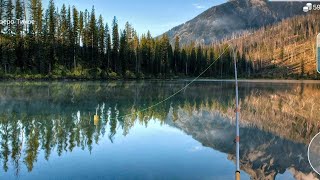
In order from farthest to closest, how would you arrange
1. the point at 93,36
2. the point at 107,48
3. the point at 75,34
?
the point at 107,48 → the point at 93,36 → the point at 75,34

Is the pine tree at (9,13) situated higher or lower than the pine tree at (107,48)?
higher

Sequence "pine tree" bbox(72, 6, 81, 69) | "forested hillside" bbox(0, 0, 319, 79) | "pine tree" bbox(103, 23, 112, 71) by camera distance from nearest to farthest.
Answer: "forested hillside" bbox(0, 0, 319, 79)
"pine tree" bbox(72, 6, 81, 69)
"pine tree" bbox(103, 23, 112, 71)

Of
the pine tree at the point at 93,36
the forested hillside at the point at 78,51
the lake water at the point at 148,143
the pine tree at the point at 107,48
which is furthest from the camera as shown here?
the pine tree at the point at 107,48

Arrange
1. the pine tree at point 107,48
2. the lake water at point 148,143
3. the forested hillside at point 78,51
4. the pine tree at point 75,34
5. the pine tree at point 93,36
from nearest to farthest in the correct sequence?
the lake water at point 148,143 → the forested hillside at point 78,51 → the pine tree at point 75,34 → the pine tree at point 93,36 → the pine tree at point 107,48

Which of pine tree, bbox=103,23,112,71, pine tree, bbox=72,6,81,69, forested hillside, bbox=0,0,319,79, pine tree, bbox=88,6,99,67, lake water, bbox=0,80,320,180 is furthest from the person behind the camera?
pine tree, bbox=103,23,112,71

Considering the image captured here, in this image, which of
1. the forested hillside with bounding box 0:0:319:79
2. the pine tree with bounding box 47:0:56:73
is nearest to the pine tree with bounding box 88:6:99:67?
the forested hillside with bounding box 0:0:319:79

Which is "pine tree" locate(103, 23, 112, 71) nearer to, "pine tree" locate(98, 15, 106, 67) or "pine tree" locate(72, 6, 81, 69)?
"pine tree" locate(98, 15, 106, 67)

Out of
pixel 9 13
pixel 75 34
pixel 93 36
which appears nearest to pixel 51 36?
pixel 75 34

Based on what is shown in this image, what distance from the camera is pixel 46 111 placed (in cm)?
2562

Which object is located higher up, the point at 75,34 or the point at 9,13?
the point at 9,13

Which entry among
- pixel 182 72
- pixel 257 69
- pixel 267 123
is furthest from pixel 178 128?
pixel 257 69

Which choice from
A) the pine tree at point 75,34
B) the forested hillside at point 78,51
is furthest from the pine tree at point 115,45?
the pine tree at point 75,34

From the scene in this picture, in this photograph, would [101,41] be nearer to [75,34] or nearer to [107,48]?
[107,48]

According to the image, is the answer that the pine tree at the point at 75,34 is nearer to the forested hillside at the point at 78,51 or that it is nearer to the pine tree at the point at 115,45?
the forested hillside at the point at 78,51
